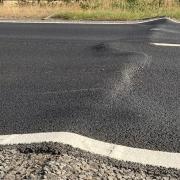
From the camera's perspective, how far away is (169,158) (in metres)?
4.39

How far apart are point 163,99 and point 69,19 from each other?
31.8 feet

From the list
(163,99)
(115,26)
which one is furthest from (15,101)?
(115,26)

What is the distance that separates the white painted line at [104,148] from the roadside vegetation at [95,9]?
10.8 meters

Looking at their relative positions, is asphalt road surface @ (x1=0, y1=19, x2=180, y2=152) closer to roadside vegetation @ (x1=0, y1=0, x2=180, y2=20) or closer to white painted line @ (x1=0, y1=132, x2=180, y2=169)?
white painted line @ (x1=0, y1=132, x2=180, y2=169)

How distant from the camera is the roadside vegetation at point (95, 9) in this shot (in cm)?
1557

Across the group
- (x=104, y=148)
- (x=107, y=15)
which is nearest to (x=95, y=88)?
(x=104, y=148)

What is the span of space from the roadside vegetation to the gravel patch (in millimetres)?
11340

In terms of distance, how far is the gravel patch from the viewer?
12.4 feet

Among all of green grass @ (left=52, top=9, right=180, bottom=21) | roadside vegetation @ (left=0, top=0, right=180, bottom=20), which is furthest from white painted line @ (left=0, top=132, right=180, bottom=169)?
roadside vegetation @ (left=0, top=0, right=180, bottom=20)

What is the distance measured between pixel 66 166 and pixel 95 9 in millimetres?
14247

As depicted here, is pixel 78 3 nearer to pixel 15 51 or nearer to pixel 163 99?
pixel 15 51

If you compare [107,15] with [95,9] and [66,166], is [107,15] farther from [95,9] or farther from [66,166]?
[66,166]

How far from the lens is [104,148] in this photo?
4594mm

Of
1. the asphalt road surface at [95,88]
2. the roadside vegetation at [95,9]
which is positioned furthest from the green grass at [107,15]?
the asphalt road surface at [95,88]
